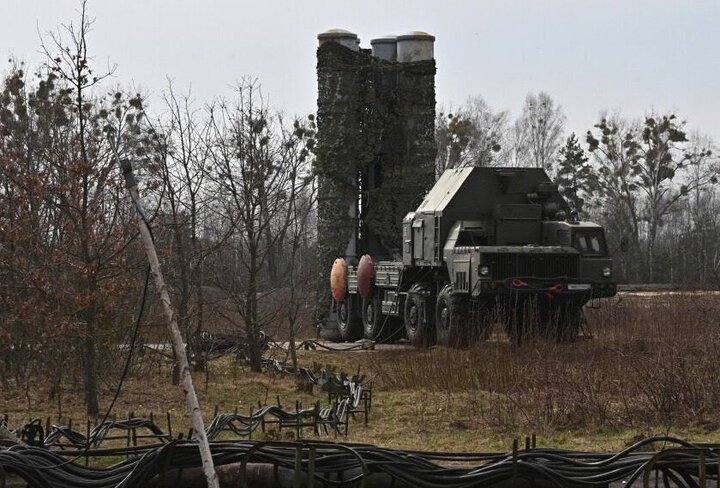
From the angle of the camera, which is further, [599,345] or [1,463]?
[599,345]

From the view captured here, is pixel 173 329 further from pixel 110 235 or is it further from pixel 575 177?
pixel 575 177

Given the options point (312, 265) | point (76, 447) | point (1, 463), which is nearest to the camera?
point (1, 463)

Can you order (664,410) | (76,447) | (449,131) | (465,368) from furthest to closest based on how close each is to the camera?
1. (449,131)
2. (465,368)
3. (664,410)
4. (76,447)

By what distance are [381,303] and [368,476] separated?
22.0 meters

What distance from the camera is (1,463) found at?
6.68m

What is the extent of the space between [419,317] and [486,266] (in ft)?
9.47

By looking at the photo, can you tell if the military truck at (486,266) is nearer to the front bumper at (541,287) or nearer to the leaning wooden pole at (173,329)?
the front bumper at (541,287)

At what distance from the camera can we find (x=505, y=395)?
45.1 feet

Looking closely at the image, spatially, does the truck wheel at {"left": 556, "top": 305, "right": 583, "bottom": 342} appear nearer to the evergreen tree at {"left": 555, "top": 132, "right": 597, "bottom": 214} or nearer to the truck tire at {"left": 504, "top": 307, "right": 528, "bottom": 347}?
the truck tire at {"left": 504, "top": 307, "right": 528, "bottom": 347}

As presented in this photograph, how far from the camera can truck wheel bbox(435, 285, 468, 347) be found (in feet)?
76.6

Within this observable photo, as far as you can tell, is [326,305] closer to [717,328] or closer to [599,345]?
[599,345]

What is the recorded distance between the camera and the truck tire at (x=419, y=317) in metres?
25.9

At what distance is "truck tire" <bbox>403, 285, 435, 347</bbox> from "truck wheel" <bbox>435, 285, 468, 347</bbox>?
292 mm

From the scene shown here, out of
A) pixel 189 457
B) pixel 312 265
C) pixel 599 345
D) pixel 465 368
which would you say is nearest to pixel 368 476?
pixel 189 457
